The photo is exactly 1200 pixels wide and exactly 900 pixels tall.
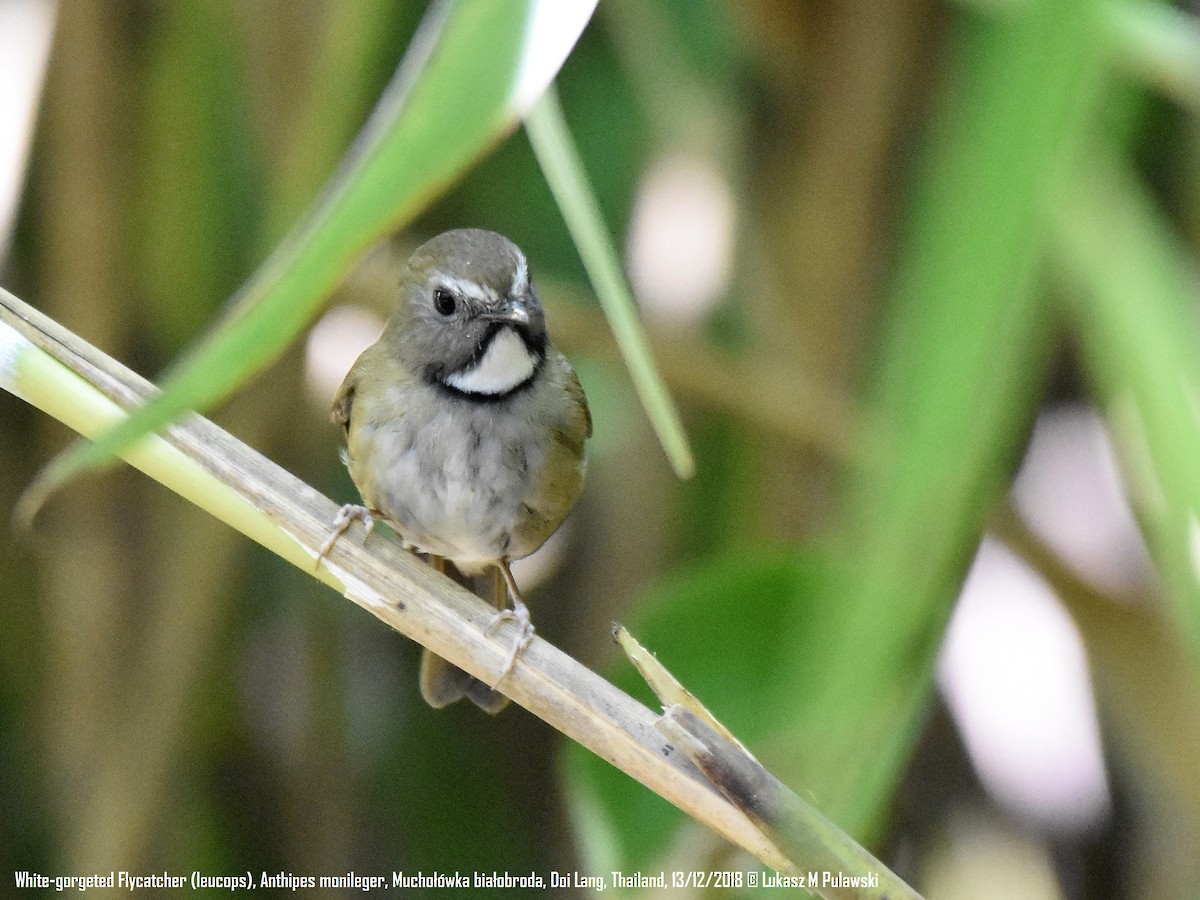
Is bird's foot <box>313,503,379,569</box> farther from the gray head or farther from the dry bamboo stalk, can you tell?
the gray head

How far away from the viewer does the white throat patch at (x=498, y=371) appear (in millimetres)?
2277

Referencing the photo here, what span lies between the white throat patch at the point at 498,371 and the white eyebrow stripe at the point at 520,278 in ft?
0.33

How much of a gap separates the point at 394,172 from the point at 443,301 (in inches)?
63.9

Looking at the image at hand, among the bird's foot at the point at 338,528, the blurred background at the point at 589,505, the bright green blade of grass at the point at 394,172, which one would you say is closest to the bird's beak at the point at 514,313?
the blurred background at the point at 589,505

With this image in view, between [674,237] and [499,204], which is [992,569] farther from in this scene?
[499,204]

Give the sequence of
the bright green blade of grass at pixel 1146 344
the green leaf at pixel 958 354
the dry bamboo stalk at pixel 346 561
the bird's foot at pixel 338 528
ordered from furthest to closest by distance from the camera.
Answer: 1. the bird's foot at pixel 338 528
2. the dry bamboo stalk at pixel 346 561
3. the bright green blade of grass at pixel 1146 344
4. the green leaf at pixel 958 354

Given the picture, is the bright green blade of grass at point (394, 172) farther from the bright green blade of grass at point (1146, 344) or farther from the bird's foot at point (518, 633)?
the bird's foot at point (518, 633)

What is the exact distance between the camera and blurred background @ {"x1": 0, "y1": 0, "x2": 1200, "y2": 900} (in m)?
2.23

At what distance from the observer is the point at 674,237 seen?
272 centimetres

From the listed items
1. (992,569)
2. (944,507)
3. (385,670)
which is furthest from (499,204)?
(944,507)

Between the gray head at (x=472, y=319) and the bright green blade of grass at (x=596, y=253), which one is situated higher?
the gray head at (x=472, y=319)

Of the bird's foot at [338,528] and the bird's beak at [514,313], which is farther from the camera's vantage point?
the bird's beak at [514,313]

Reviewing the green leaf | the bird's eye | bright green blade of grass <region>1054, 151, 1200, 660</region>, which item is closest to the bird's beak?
the bird's eye

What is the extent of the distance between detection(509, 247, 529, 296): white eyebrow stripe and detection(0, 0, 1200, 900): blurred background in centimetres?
39
